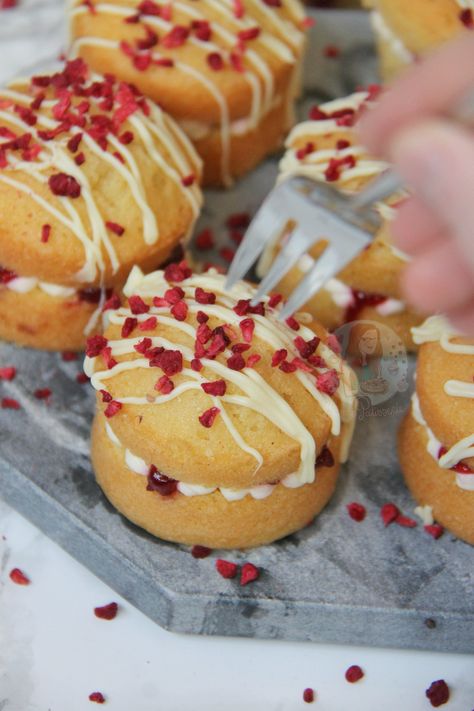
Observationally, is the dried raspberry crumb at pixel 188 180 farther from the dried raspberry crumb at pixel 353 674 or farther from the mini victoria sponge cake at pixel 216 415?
the dried raspberry crumb at pixel 353 674

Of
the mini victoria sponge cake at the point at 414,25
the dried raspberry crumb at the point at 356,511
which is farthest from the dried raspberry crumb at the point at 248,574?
the mini victoria sponge cake at the point at 414,25

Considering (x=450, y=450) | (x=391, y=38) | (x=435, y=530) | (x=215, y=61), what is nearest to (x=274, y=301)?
(x=450, y=450)

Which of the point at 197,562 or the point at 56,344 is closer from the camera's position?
the point at 197,562

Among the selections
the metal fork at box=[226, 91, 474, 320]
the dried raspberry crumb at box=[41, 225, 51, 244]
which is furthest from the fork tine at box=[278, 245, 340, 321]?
the dried raspberry crumb at box=[41, 225, 51, 244]

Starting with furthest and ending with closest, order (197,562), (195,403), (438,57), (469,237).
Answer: (197,562), (195,403), (438,57), (469,237)

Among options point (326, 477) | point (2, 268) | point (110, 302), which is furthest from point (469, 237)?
point (2, 268)

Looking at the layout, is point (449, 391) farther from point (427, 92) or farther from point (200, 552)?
point (427, 92)

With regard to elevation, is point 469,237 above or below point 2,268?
above

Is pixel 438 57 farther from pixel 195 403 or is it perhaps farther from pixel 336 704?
pixel 336 704
